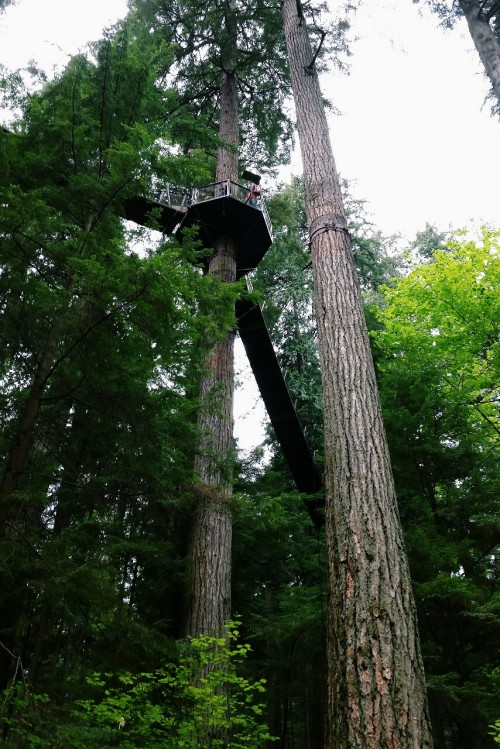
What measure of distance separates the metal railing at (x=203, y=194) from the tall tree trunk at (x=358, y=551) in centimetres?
434

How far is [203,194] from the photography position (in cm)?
970

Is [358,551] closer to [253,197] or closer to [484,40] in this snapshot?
[253,197]

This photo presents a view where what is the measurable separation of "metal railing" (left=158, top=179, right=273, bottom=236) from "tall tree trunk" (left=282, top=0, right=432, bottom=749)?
14.3 ft

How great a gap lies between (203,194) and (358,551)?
8017 mm

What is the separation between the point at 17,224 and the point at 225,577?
4.72m

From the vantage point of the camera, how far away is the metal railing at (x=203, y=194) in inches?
369

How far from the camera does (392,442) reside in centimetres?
709

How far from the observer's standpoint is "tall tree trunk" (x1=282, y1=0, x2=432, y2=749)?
2688 mm

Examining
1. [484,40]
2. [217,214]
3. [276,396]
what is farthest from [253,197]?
[484,40]

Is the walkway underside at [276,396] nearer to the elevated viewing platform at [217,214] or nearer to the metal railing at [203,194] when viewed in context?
the elevated viewing platform at [217,214]

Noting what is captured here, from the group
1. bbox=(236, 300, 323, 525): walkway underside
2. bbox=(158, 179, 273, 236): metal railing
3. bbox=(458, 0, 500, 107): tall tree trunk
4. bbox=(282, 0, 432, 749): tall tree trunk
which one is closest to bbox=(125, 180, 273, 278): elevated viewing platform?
bbox=(158, 179, 273, 236): metal railing

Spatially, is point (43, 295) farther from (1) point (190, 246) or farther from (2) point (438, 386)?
(2) point (438, 386)

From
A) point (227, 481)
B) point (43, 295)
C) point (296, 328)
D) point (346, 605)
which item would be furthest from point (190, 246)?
point (296, 328)

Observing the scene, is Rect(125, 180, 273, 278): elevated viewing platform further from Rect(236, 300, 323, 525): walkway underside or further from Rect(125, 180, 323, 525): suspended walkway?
Rect(236, 300, 323, 525): walkway underside
